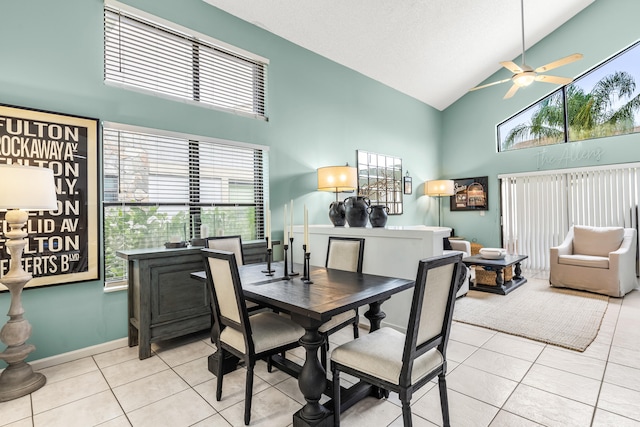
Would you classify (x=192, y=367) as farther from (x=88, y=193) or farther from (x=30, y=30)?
(x=30, y=30)

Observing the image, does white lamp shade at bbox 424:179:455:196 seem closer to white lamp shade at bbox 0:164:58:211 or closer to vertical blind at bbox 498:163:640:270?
vertical blind at bbox 498:163:640:270

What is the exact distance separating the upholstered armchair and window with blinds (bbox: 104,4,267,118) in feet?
15.7

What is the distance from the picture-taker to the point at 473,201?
6.88m

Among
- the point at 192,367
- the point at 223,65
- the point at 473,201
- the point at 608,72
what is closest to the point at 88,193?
the point at 192,367

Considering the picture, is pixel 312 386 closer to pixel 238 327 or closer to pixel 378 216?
pixel 238 327

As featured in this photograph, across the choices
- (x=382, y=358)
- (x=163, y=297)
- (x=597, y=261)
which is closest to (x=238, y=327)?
(x=382, y=358)

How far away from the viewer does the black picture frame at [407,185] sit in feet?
20.7

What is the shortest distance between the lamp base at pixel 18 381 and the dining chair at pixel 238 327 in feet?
4.49

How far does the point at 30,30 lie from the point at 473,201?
23.7 feet

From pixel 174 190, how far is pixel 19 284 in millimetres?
→ 1420

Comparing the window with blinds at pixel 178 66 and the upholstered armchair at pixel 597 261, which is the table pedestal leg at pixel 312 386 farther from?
the upholstered armchair at pixel 597 261

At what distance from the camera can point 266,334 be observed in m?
1.96

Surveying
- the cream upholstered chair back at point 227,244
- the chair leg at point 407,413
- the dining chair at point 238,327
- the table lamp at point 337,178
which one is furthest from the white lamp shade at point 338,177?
the chair leg at point 407,413

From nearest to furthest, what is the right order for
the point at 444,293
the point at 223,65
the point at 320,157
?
the point at 444,293
the point at 223,65
the point at 320,157
